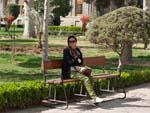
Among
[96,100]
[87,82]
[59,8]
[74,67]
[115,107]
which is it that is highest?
[59,8]

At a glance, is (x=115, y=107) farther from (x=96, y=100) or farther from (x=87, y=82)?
(x=87, y=82)

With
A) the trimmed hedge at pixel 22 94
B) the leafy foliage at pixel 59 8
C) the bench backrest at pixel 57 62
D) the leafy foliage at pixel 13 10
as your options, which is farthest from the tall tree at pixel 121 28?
the leafy foliage at pixel 13 10

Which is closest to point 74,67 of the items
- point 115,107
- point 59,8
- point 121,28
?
point 115,107

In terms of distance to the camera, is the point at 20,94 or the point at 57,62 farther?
the point at 57,62

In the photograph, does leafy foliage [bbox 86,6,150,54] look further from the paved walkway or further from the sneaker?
the sneaker

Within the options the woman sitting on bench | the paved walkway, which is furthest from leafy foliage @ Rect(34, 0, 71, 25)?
the woman sitting on bench

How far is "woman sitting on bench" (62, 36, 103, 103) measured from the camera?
9864 mm

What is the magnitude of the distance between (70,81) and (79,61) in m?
0.80

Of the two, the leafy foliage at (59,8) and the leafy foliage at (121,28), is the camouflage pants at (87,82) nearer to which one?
the leafy foliage at (121,28)

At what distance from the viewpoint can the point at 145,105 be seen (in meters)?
10.5

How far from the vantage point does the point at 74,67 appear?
1039cm

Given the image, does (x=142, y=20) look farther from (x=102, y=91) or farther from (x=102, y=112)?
(x=102, y=112)

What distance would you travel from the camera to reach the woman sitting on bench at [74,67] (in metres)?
9.86

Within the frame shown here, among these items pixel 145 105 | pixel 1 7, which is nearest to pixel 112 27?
pixel 145 105
